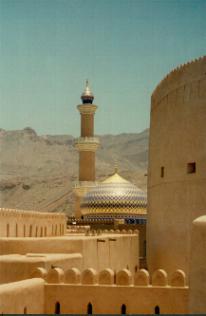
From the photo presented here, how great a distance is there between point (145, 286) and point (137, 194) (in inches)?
1018

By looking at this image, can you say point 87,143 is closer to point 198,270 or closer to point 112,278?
point 112,278

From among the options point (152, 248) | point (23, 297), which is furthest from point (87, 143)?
point (23, 297)

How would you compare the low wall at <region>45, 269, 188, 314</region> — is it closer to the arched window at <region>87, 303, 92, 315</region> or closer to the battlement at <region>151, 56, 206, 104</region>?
the arched window at <region>87, 303, 92, 315</region>

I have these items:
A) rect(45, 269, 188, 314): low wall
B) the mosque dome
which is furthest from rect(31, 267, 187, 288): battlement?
the mosque dome

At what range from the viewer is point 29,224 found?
24109mm

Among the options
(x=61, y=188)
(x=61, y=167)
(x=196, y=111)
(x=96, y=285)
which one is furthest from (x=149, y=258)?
(x=61, y=167)

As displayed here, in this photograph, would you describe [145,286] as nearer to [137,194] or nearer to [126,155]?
[137,194]

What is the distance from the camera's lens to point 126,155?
15725 cm

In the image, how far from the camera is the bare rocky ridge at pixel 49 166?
98.7 metres

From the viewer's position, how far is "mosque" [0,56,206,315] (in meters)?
13.5

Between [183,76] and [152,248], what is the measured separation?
5939 mm

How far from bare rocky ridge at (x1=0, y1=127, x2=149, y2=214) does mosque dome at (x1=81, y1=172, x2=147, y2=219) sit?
153 ft

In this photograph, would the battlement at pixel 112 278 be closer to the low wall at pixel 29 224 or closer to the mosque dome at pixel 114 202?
the low wall at pixel 29 224

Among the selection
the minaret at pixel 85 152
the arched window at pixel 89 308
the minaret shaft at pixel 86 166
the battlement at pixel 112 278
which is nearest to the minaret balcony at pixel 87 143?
the minaret at pixel 85 152
